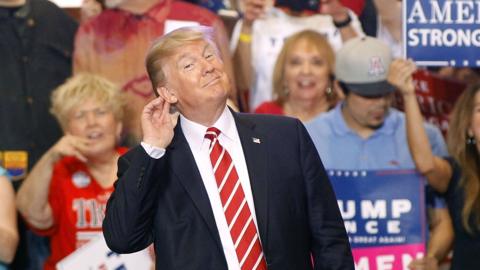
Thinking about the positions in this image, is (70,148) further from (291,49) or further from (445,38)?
(445,38)

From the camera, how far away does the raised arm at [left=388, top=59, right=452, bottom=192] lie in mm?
4523

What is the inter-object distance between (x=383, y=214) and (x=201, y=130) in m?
1.83

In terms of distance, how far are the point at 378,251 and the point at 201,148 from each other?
1.84 metres

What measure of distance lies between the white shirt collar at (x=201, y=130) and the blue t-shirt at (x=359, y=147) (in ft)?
5.42

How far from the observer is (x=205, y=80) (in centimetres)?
294

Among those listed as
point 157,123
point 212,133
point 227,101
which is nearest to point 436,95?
point 227,101

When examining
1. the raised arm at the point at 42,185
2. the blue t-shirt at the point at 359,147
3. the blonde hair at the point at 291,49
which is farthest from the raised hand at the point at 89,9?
the blue t-shirt at the point at 359,147

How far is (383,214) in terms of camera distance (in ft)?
15.1

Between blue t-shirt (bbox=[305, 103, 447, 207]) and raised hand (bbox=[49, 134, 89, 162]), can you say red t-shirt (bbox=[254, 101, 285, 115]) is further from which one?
raised hand (bbox=[49, 134, 89, 162])

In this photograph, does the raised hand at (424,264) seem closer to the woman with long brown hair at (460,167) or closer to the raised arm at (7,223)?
the woman with long brown hair at (460,167)

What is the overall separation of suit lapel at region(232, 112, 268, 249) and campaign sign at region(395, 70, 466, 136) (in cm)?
211

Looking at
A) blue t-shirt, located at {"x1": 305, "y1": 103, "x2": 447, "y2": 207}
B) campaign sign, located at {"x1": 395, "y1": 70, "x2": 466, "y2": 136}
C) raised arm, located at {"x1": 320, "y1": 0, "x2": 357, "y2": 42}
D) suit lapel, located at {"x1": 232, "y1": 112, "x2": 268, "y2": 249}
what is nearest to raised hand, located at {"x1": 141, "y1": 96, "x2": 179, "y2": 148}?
suit lapel, located at {"x1": 232, "y1": 112, "x2": 268, "y2": 249}

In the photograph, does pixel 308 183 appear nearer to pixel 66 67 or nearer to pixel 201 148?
pixel 201 148

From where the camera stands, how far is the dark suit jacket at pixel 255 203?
285cm
